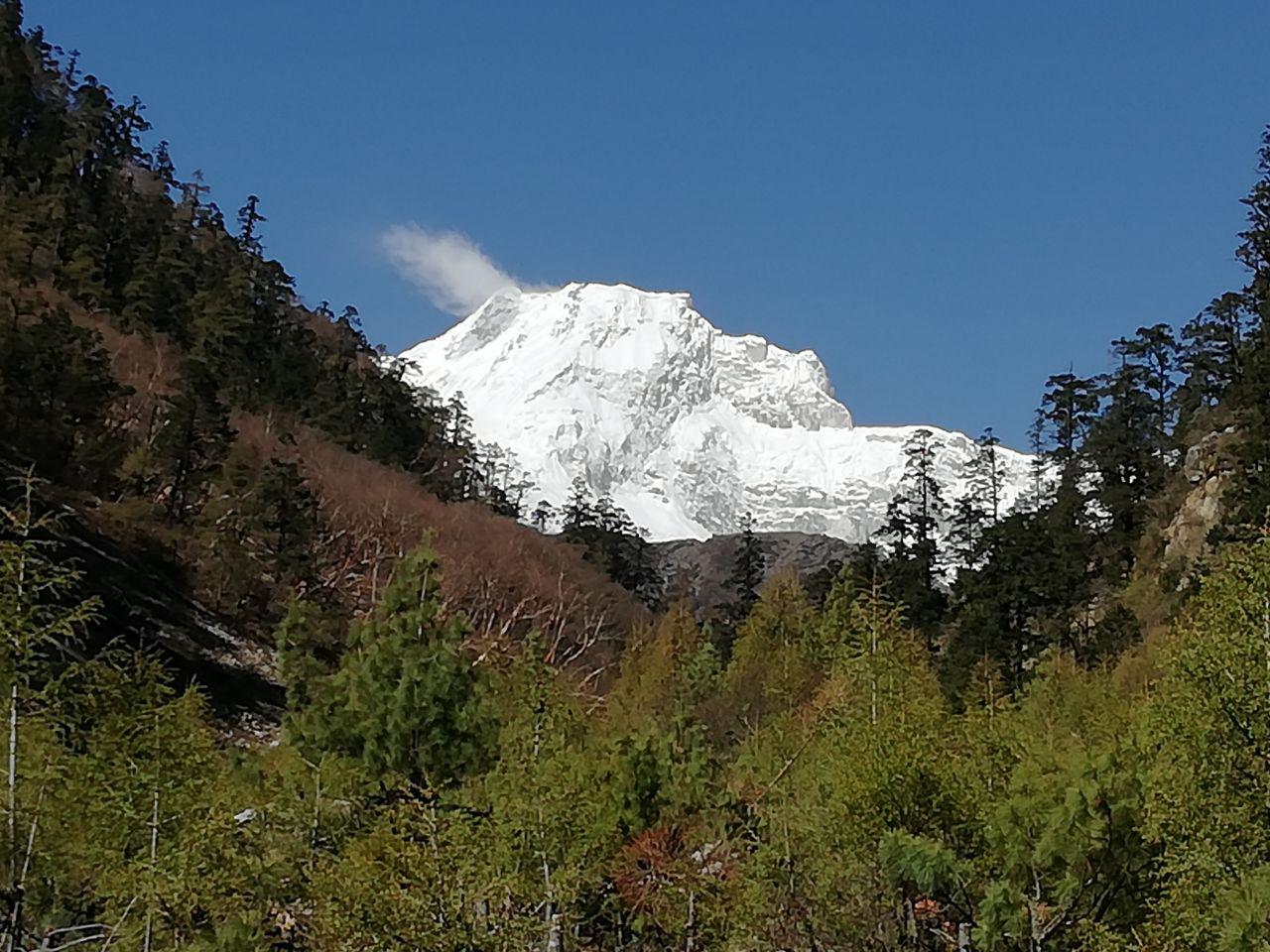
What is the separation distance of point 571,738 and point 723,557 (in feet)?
245

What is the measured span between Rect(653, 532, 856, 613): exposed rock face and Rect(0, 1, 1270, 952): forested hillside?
125ft

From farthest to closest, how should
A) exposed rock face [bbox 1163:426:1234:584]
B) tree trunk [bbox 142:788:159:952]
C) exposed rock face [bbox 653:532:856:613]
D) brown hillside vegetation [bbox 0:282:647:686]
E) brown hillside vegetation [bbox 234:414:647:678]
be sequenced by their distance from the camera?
1. exposed rock face [bbox 653:532:856:613]
2. brown hillside vegetation [bbox 234:414:647:678]
3. exposed rock face [bbox 1163:426:1234:584]
4. brown hillside vegetation [bbox 0:282:647:686]
5. tree trunk [bbox 142:788:159:952]

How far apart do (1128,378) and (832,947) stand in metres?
45.3

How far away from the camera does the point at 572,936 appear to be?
1398 cm

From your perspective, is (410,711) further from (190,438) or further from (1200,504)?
(1200,504)

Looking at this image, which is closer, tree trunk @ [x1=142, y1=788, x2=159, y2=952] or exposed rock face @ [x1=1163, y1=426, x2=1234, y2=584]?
tree trunk @ [x1=142, y1=788, x2=159, y2=952]

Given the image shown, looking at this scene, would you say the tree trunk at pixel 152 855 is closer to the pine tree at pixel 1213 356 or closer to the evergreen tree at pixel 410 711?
the evergreen tree at pixel 410 711

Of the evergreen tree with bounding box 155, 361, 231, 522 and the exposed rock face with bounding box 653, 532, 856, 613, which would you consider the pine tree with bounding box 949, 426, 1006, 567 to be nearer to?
the exposed rock face with bounding box 653, 532, 856, 613

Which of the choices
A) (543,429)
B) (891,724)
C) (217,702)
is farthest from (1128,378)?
(543,429)

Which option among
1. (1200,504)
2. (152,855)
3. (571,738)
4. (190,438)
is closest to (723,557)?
(1200,504)

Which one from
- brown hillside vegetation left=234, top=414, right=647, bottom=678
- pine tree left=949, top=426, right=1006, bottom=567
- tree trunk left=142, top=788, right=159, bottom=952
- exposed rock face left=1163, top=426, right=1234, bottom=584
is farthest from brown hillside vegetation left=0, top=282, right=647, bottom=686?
tree trunk left=142, top=788, right=159, bottom=952

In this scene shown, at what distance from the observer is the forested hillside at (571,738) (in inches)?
338

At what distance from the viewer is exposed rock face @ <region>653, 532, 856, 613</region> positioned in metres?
81.9

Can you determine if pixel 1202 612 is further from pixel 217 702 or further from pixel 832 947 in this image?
pixel 217 702
